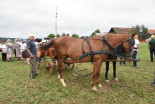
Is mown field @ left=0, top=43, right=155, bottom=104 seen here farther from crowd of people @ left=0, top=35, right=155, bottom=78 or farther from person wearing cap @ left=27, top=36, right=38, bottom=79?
crowd of people @ left=0, top=35, right=155, bottom=78

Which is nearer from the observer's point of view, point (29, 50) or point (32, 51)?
point (29, 50)

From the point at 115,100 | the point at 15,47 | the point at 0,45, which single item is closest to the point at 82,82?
the point at 115,100

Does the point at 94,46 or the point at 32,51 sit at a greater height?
the point at 94,46

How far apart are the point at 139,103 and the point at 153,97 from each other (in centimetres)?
70

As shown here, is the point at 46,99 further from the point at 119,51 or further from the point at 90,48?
the point at 119,51

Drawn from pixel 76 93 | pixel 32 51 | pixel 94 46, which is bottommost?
pixel 76 93

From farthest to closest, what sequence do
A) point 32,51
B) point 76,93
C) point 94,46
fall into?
point 32,51, point 94,46, point 76,93

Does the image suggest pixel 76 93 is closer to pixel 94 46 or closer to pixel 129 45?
pixel 94 46

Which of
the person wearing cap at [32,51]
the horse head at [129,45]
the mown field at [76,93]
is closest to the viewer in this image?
the mown field at [76,93]

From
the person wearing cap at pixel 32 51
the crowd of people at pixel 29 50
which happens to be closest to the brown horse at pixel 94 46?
the crowd of people at pixel 29 50

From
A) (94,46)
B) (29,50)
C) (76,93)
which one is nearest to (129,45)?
(94,46)

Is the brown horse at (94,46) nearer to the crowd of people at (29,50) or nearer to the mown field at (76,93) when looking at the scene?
the mown field at (76,93)

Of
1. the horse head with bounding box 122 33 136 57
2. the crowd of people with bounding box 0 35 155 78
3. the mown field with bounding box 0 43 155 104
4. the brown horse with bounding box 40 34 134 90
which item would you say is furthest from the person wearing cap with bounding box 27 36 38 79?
the horse head with bounding box 122 33 136 57

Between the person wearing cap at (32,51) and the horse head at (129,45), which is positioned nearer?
the horse head at (129,45)
